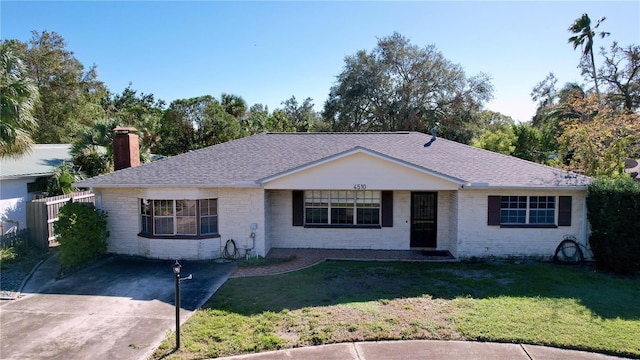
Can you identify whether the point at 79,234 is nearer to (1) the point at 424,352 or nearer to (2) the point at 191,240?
(2) the point at 191,240

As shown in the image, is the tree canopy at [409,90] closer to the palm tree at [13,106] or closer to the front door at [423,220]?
the front door at [423,220]

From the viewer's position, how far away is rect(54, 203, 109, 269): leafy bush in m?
11.7

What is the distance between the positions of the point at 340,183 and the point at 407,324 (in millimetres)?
5859

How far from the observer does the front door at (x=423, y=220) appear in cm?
1420

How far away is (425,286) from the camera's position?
10.3 m

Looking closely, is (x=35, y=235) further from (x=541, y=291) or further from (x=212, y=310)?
(x=541, y=291)

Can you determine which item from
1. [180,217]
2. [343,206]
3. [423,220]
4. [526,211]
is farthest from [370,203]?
[180,217]

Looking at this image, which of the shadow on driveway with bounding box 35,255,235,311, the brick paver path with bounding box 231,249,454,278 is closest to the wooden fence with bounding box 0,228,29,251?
the shadow on driveway with bounding box 35,255,235,311

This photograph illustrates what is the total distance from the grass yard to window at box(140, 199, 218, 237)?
10.1 feet

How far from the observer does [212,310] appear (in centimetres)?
870

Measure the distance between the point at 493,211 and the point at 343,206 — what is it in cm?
509

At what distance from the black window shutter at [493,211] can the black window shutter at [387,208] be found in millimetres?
3240

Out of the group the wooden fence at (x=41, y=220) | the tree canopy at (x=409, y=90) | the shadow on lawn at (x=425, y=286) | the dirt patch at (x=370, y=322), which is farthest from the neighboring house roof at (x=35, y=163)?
the tree canopy at (x=409, y=90)

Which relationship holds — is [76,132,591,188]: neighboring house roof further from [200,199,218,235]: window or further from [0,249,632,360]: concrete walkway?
[0,249,632,360]: concrete walkway
